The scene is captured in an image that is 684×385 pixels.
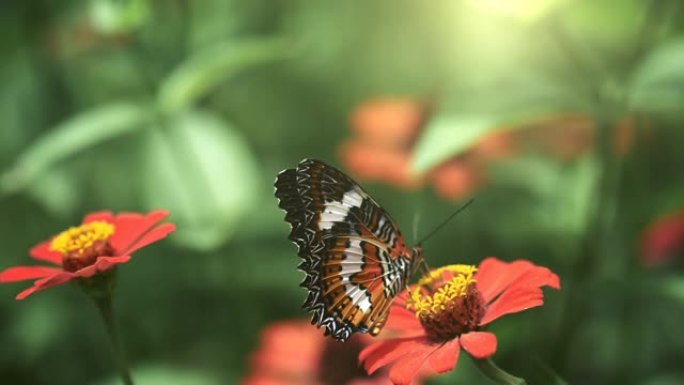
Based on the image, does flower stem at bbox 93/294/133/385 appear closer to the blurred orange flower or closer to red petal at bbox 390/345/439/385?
red petal at bbox 390/345/439/385

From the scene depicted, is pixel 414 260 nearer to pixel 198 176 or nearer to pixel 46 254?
pixel 46 254

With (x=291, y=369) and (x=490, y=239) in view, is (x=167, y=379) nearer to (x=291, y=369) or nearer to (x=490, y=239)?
(x=291, y=369)

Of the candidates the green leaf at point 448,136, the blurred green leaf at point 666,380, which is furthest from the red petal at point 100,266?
the blurred green leaf at point 666,380

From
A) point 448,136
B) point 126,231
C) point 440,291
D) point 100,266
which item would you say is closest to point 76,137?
point 448,136

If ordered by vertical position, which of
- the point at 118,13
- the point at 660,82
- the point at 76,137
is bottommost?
the point at 660,82

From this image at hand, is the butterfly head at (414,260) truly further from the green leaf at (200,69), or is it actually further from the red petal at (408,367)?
the green leaf at (200,69)

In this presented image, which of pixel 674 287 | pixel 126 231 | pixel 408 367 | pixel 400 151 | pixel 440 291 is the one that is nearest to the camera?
pixel 408 367

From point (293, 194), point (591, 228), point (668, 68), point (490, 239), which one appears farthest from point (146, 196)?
point (293, 194)
